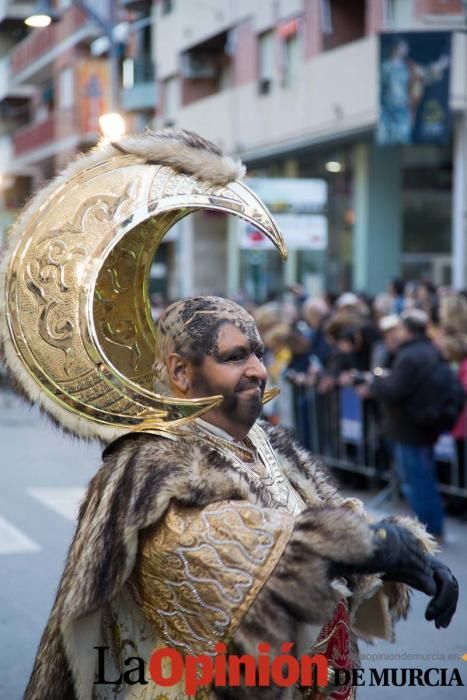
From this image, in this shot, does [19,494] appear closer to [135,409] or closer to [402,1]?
[135,409]

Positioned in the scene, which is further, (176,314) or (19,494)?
(19,494)

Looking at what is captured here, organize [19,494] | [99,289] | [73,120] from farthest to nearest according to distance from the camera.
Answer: [73,120]
[19,494]
[99,289]

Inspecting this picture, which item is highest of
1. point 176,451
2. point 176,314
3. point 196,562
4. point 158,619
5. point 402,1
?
point 402,1

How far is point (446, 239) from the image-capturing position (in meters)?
24.3

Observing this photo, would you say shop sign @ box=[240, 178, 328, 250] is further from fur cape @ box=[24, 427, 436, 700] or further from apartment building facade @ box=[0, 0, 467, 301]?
fur cape @ box=[24, 427, 436, 700]

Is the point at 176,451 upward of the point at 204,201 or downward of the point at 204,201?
downward

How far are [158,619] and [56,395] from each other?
605mm

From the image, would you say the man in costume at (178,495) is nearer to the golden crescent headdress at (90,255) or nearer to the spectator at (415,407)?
the golden crescent headdress at (90,255)

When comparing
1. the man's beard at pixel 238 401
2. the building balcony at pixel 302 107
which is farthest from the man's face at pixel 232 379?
the building balcony at pixel 302 107

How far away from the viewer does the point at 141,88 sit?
123 ft

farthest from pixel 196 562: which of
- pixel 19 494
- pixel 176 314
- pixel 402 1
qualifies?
pixel 402 1

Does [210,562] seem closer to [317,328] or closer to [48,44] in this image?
[317,328]

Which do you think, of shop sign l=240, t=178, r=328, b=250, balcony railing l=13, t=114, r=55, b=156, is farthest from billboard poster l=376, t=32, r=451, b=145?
balcony railing l=13, t=114, r=55, b=156

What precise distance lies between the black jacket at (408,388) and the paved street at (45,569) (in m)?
0.90
